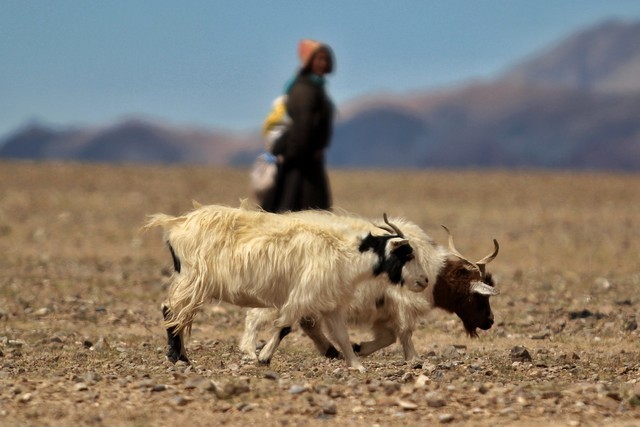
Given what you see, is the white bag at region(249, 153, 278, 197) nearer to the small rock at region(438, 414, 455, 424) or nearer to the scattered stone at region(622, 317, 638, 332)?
the scattered stone at region(622, 317, 638, 332)

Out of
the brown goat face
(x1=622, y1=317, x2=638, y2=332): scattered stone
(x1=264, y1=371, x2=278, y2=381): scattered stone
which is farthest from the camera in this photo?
(x1=622, y1=317, x2=638, y2=332): scattered stone

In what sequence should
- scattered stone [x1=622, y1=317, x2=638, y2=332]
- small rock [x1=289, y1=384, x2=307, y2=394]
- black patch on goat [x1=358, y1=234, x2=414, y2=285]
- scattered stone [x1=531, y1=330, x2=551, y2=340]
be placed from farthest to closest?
scattered stone [x1=622, y1=317, x2=638, y2=332] < scattered stone [x1=531, y1=330, x2=551, y2=340] < black patch on goat [x1=358, y1=234, x2=414, y2=285] < small rock [x1=289, y1=384, x2=307, y2=394]

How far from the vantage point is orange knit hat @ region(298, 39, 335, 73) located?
10.8 meters

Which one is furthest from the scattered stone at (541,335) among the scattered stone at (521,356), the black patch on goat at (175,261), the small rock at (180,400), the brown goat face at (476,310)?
the small rock at (180,400)

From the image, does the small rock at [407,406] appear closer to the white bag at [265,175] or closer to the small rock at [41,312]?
the white bag at [265,175]

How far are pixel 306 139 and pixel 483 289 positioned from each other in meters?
2.09

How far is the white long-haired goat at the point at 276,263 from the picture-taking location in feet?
28.7

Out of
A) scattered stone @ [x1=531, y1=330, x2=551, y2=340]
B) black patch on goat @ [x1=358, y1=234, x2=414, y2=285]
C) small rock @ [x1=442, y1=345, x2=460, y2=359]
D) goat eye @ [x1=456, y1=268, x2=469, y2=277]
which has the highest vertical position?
black patch on goat @ [x1=358, y1=234, x2=414, y2=285]

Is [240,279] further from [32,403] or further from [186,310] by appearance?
[32,403]

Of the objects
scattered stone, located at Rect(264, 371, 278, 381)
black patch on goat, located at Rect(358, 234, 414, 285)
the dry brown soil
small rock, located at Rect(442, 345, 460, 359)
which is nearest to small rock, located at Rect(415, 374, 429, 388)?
the dry brown soil

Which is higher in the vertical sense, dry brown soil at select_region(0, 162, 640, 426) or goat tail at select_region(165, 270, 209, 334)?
goat tail at select_region(165, 270, 209, 334)

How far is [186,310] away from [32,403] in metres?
1.76

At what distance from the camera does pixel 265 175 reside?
11.1 meters

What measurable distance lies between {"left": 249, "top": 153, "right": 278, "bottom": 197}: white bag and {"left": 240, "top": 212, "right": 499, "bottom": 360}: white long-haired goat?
4.69 ft
